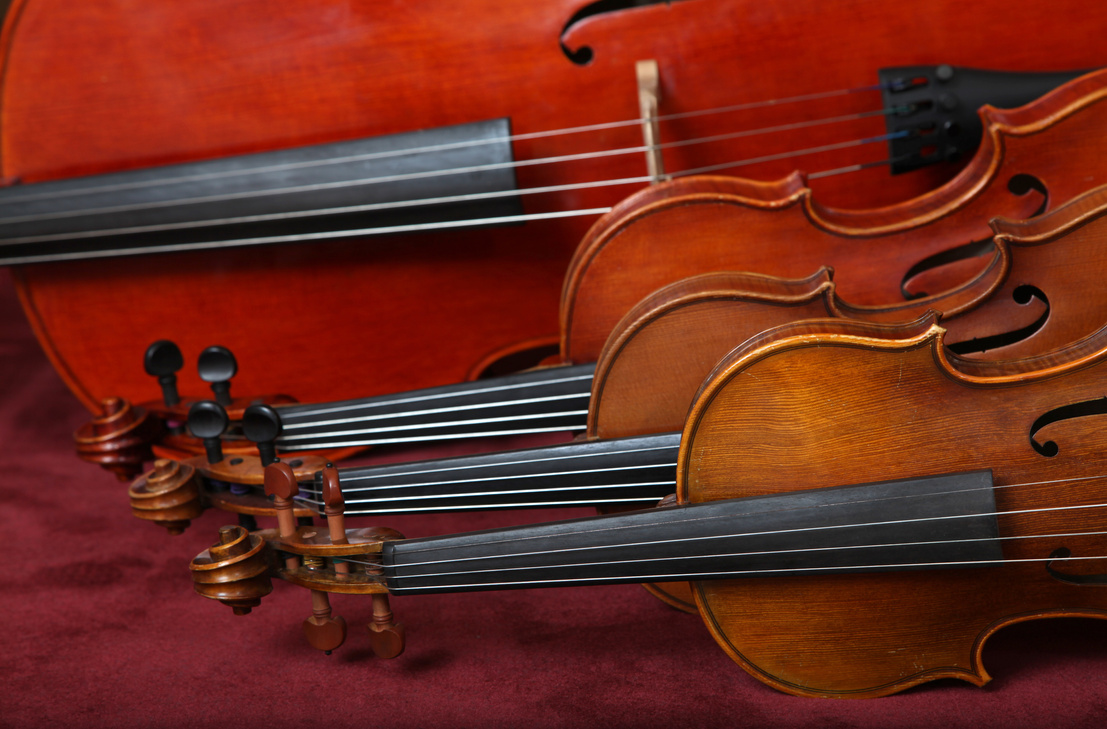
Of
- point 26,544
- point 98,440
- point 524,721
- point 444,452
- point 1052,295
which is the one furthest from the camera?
point 444,452

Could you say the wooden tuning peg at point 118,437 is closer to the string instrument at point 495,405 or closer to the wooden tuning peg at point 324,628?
the string instrument at point 495,405

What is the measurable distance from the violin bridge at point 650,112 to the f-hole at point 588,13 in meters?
0.09

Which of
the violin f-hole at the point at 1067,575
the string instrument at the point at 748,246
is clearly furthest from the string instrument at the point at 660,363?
the violin f-hole at the point at 1067,575

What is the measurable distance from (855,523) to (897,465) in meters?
0.07

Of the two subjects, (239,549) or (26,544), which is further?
(26,544)

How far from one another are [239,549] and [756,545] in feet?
1.63

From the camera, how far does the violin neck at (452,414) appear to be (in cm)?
119

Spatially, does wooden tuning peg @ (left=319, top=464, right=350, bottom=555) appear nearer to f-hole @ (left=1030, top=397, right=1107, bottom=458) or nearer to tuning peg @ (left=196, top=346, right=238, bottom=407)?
tuning peg @ (left=196, top=346, right=238, bottom=407)

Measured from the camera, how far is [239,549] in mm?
940

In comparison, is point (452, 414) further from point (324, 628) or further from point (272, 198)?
point (272, 198)

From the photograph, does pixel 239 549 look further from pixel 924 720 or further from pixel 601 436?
pixel 924 720

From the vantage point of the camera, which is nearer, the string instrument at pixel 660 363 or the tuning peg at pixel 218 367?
the string instrument at pixel 660 363

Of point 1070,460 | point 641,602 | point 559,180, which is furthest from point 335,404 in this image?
point 1070,460

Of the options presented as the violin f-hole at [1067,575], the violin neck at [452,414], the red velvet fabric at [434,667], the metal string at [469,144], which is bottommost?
the red velvet fabric at [434,667]
